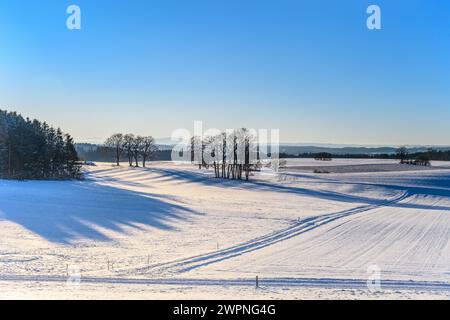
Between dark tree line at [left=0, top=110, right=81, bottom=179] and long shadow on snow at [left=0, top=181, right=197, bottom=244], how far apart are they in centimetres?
1480

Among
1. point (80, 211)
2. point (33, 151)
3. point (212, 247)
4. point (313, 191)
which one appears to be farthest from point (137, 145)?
point (212, 247)

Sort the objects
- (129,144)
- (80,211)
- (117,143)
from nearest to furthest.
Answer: (80,211) < (129,144) < (117,143)

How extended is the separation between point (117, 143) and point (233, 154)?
36.1 metres

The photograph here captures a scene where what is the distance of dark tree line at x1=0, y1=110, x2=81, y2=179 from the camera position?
6606 centimetres

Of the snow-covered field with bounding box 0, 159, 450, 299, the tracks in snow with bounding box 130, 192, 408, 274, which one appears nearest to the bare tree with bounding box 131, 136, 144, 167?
the snow-covered field with bounding box 0, 159, 450, 299

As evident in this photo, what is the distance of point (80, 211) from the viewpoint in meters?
37.5

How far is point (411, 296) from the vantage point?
46.9ft

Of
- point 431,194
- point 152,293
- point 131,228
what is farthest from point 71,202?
point 431,194

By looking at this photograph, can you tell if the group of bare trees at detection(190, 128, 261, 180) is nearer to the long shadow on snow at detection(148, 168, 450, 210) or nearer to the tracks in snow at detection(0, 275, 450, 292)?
the long shadow on snow at detection(148, 168, 450, 210)

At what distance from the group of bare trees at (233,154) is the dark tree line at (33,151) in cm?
2409

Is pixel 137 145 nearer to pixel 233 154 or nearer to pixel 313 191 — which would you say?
pixel 233 154

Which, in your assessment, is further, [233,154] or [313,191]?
[233,154]
